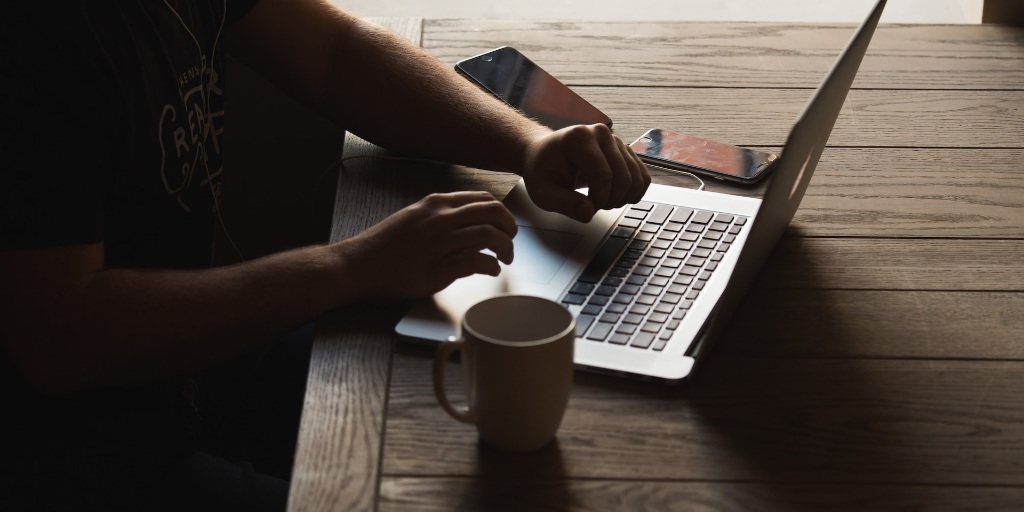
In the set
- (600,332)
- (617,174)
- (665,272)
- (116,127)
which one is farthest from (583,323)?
(116,127)

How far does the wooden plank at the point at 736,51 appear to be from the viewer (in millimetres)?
1358

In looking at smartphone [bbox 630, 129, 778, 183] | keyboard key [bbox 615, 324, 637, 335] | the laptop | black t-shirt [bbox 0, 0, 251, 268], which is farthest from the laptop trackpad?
black t-shirt [bbox 0, 0, 251, 268]

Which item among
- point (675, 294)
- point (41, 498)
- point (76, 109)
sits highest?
point (76, 109)

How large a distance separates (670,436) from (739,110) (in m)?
0.66

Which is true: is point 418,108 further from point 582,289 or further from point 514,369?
point 514,369

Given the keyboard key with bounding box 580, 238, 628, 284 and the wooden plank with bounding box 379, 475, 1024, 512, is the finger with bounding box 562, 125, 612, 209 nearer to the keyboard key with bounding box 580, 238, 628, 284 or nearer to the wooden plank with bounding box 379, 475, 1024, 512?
the keyboard key with bounding box 580, 238, 628, 284

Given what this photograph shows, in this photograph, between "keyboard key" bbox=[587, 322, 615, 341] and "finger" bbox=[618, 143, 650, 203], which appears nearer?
"keyboard key" bbox=[587, 322, 615, 341]

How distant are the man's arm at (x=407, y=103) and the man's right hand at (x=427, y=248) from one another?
136mm

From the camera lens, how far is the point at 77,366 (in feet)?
2.65

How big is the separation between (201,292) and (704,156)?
573 mm

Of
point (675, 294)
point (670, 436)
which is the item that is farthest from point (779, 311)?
point (670, 436)

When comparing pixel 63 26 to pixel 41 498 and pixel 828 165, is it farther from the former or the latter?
pixel 828 165

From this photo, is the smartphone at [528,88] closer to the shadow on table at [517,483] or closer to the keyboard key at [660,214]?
the keyboard key at [660,214]

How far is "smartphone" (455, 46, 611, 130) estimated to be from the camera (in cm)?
122
